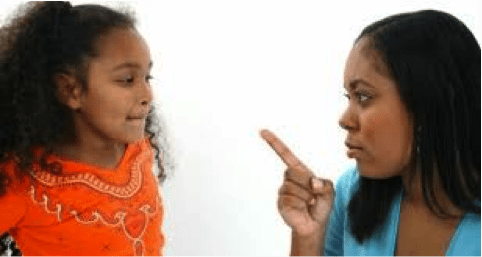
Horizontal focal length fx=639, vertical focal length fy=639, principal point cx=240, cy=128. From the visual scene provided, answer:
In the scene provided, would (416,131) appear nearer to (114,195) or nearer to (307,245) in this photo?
(307,245)

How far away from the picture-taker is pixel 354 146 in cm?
82

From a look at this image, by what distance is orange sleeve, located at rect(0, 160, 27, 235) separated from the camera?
1.00 metres

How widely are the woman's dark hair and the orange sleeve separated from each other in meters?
0.60

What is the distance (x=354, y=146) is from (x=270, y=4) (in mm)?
709

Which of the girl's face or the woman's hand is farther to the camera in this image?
the girl's face

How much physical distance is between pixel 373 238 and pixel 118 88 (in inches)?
18.6

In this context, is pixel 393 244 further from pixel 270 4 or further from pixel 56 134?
pixel 270 4

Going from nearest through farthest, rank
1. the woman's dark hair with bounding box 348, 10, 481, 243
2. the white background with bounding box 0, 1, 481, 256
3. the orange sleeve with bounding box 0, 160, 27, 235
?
the woman's dark hair with bounding box 348, 10, 481, 243 < the orange sleeve with bounding box 0, 160, 27, 235 < the white background with bounding box 0, 1, 481, 256

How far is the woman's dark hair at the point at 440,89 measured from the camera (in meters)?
0.79

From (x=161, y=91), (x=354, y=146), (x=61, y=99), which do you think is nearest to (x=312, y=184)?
(x=354, y=146)

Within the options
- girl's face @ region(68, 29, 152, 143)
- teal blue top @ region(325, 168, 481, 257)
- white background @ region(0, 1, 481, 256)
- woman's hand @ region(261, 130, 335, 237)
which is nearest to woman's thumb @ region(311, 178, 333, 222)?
woman's hand @ region(261, 130, 335, 237)

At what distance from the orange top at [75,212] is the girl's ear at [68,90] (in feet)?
0.31

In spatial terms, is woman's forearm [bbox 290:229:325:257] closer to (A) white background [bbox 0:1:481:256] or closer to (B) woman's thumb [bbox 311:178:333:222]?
(B) woman's thumb [bbox 311:178:333:222]

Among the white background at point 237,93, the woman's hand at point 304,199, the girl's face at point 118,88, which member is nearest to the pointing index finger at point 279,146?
the woman's hand at point 304,199
